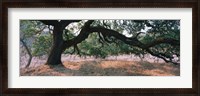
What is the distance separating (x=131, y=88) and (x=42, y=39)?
355 mm

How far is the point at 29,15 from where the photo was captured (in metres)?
2.43

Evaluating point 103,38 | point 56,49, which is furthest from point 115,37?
point 56,49

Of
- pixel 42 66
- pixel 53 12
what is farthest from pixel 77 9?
pixel 42 66

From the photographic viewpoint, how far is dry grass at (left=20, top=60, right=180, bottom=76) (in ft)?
8.00

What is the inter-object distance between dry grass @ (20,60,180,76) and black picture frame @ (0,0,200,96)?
0.06 meters

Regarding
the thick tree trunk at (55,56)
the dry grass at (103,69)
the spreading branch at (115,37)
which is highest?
the spreading branch at (115,37)

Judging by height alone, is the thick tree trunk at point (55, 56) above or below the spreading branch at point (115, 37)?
below

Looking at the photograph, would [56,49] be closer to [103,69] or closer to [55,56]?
[55,56]

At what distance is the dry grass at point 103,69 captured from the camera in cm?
244

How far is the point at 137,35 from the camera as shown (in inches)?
96.4

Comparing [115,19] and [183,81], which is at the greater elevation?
[115,19]
